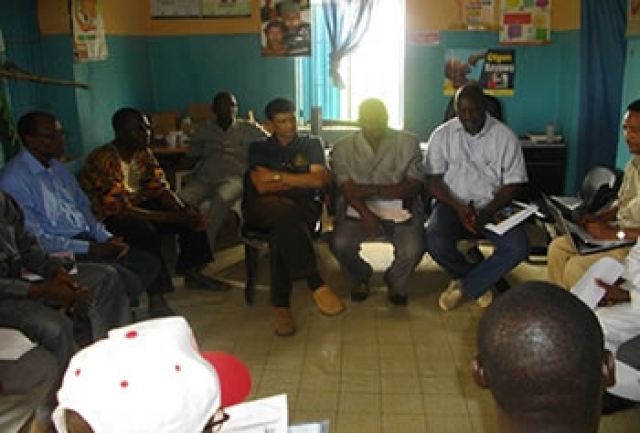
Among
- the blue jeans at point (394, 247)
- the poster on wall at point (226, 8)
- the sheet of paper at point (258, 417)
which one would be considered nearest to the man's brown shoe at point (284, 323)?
the blue jeans at point (394, 247)

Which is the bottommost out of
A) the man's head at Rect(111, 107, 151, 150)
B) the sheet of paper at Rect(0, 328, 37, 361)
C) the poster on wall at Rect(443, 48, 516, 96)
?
the sheet of paper at Rect(0, 328, 37, 361)

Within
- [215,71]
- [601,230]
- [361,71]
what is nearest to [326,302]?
[601,230]

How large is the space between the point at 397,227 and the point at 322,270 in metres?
0.79

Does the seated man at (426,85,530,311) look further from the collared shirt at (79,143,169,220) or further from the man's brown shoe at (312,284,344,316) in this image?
the collared shirt at (79,143,169,220)

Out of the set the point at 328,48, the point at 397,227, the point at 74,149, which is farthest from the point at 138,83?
the point at 397,227

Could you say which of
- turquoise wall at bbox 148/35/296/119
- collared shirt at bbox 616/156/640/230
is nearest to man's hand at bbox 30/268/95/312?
collared shirt at bbox 616/156/640/230

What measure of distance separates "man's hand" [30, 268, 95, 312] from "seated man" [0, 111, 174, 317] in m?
0.30

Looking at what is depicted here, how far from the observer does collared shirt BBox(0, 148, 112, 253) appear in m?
2.65

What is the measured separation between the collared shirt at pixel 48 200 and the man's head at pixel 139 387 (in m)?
1.80

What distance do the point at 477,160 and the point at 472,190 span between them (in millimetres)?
174

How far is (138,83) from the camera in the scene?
5508 mm

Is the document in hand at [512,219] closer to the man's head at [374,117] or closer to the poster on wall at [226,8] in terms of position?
the man's head at [374,117]

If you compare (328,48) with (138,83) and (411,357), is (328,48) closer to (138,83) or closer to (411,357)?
(138,83)

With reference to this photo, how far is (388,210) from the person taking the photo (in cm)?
361
